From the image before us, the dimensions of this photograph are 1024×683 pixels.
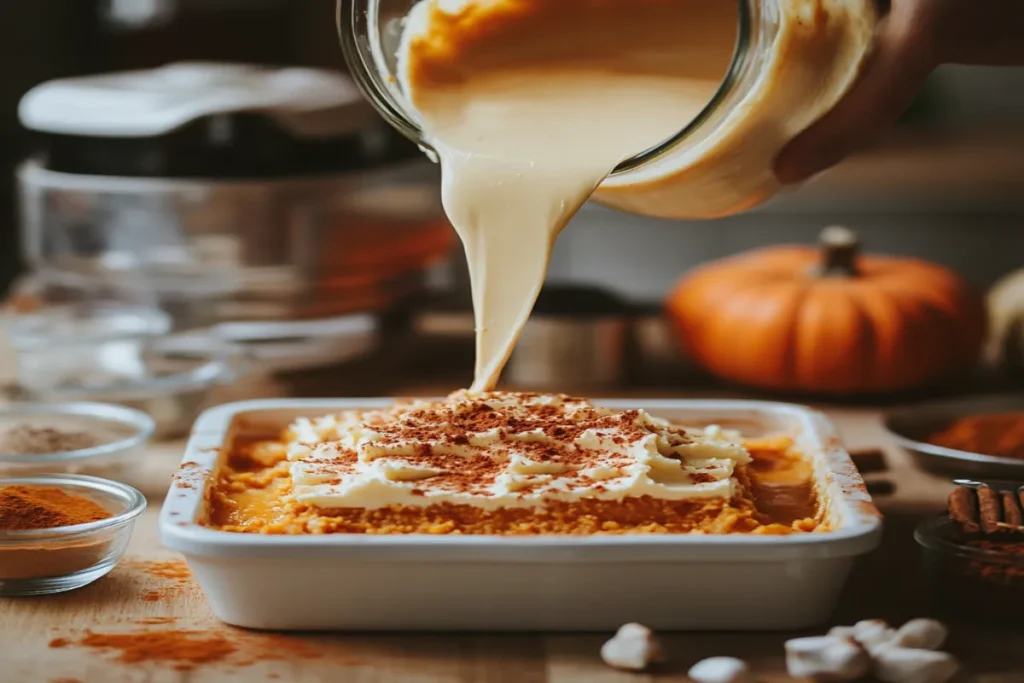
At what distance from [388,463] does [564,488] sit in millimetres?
192

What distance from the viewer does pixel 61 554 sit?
5.01 feet

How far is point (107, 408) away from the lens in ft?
6.77

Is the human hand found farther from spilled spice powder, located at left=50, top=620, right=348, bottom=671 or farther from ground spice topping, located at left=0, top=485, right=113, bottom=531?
ground spice topping, located at left=0, top=485, right=113, bottom=531

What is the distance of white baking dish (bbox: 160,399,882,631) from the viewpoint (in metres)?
1.35

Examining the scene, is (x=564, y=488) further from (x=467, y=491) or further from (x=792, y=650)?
(x=792, y=650)

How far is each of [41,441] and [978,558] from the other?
120cm

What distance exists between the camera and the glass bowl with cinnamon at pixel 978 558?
56.8 inches

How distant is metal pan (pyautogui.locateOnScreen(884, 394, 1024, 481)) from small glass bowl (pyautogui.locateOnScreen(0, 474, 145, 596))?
1.04 metres

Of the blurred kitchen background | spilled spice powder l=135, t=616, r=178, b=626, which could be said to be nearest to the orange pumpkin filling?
spilled spice powder l=135, t=616, r=178, b=626

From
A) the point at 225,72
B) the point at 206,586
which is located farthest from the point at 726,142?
the point at 225,72

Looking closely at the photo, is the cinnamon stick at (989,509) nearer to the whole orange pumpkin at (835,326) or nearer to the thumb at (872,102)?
the thumb at (872,102)

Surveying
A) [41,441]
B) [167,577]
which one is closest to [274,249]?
[41,441]

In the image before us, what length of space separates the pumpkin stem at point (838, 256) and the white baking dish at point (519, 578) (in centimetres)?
122

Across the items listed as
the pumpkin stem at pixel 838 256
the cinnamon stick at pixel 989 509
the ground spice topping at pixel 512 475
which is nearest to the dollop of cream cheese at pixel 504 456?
the ground spice topping at pixel 512 475
